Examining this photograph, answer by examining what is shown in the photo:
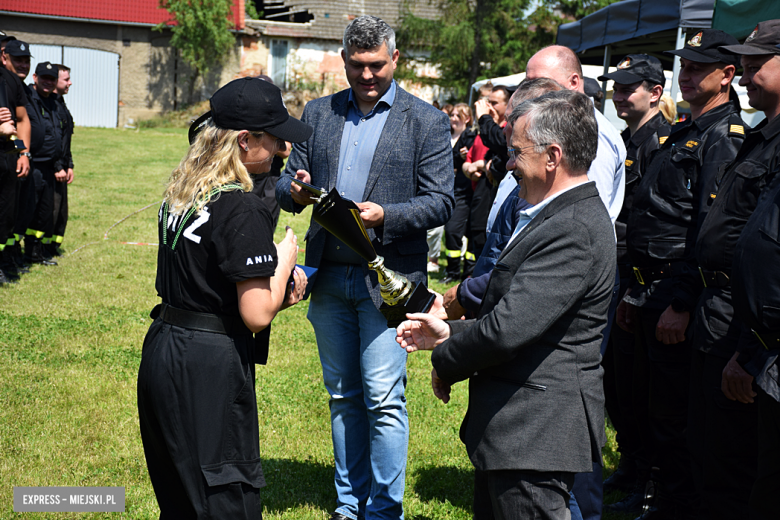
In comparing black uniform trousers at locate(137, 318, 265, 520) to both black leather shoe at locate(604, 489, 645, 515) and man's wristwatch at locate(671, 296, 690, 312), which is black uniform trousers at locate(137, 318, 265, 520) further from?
black leather shoe at locate(604, 489, 645, 515)

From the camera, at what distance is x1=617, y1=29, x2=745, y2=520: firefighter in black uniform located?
3.65 m

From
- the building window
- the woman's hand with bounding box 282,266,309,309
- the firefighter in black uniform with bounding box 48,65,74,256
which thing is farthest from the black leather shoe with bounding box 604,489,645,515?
the building window

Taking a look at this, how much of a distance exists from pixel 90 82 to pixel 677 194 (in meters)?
32.1

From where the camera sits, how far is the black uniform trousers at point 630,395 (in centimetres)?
405

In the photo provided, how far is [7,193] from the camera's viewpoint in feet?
25.2

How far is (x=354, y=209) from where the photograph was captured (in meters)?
2.77

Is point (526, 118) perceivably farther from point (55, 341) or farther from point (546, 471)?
point (55, 341)

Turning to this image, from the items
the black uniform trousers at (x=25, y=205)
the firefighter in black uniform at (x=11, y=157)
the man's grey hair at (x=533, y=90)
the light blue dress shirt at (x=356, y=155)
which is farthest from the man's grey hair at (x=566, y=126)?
the black uniform trousers at (x=25, y=205)

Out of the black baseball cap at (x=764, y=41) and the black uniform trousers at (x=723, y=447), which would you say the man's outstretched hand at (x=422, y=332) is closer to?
the black uniform trousers at (x=723, y=447)

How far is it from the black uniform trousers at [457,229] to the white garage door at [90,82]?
86.6 ft

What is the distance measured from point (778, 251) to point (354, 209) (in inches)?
61.4

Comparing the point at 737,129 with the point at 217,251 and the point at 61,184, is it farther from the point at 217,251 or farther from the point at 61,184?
the point at 61,184

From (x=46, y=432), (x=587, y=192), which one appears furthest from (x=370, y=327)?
→ (x=46, y=432)

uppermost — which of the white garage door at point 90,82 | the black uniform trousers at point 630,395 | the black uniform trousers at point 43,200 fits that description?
the black uniform trousers at point 630,395
